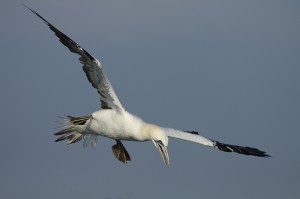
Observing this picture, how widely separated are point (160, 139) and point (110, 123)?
6.16ft

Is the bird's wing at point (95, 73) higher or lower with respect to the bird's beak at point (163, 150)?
higher

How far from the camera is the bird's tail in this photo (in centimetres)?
2705

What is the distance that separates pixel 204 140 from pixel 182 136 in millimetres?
1114

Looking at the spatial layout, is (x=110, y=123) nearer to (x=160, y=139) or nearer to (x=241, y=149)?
(x=160, y=139)

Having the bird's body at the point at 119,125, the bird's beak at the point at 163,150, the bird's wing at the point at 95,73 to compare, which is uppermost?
the bird's wing at the point at 95,73

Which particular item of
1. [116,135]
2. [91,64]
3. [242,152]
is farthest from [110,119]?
[242,152]

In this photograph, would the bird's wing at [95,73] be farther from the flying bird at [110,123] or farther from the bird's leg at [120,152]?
the bird's leg at [120,152]

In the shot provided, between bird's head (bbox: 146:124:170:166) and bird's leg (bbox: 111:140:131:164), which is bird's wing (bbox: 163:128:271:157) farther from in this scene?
bird's leg (bbox: 111:140:131:164)

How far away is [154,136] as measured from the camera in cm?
2484

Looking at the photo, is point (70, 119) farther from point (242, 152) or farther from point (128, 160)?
point (242, 152)

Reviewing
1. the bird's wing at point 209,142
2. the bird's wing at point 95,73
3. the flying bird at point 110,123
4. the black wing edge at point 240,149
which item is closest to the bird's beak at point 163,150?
the flying bird at point 110,123

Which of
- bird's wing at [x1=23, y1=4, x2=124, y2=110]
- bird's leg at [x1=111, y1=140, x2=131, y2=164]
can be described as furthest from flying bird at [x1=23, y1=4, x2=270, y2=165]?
bird's leg at [x1=111, y1=140, x2=131, y2=164]

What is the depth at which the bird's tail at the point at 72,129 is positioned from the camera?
88.7ft

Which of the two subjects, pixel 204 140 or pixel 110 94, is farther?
pixel 204 140
